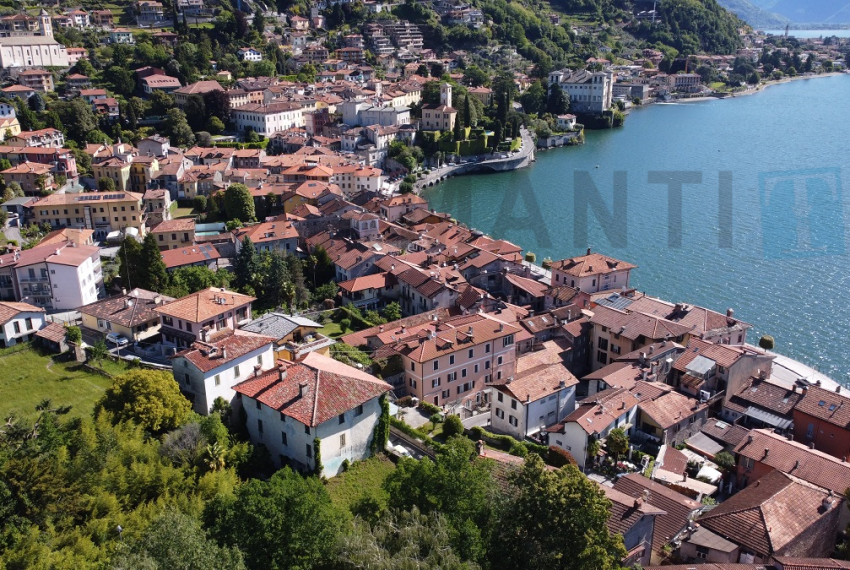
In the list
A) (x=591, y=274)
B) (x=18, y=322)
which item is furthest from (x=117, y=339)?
(x=591, y=274)

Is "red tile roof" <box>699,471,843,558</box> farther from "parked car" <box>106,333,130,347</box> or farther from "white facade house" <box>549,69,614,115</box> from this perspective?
"white facade house" <box>549,69,614,115</box>

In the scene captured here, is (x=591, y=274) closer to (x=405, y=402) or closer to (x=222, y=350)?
(x=405, y=402)

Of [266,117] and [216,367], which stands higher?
[266,117]

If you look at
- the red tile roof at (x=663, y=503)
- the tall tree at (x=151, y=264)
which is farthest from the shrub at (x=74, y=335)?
the red tile roof at (x=663, y=503)

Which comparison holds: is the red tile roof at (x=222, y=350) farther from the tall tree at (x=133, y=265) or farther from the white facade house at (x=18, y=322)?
the tall tree at (x=133, y=265)

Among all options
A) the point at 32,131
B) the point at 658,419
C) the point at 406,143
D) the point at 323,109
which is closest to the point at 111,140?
the point at 32,131
